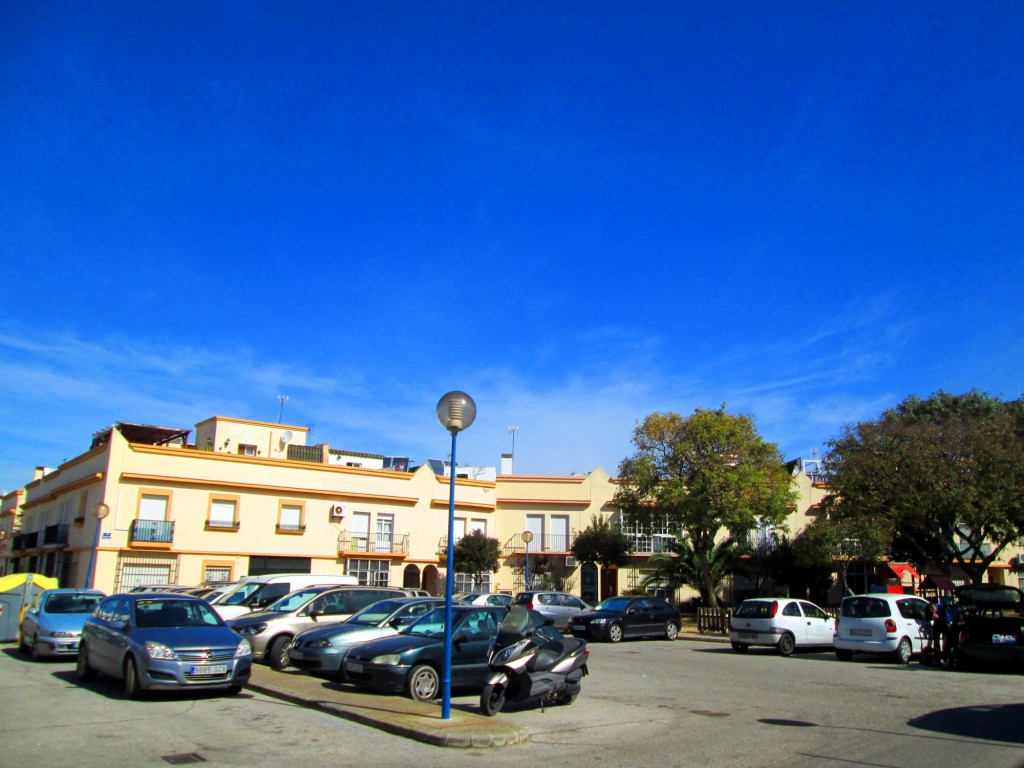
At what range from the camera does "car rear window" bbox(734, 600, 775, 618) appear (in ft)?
77.5

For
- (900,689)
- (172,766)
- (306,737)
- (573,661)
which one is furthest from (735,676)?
(172,766)

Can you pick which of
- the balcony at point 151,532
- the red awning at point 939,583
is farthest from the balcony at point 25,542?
the red awning at point 939,583

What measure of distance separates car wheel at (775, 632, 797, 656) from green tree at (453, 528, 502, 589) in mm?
20974

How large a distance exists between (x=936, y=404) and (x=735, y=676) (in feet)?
131

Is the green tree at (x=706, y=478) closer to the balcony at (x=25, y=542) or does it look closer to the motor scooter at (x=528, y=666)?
the motor scooter at (x=528, y=666)

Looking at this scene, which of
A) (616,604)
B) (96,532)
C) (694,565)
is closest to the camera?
(616,604)

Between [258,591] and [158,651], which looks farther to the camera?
[258,591]

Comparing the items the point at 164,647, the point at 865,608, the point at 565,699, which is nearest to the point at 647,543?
the point at 865,608

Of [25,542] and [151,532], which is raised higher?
[25,542]

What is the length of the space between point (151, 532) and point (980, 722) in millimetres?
32366

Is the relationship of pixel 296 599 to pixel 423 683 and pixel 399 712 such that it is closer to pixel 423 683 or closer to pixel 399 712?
pixel 423 683

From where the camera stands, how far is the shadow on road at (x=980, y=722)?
33.3 feet

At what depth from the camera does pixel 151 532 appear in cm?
3506

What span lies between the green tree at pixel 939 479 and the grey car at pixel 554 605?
12.0 meters
